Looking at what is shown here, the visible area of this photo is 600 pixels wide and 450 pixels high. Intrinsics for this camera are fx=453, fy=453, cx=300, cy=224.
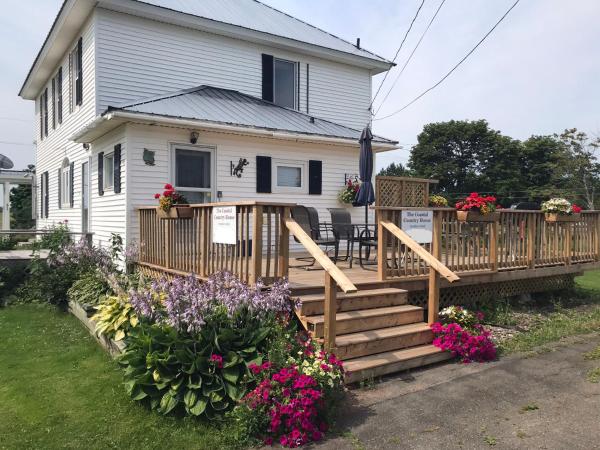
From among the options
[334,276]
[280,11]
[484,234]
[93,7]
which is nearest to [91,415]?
[334,276]

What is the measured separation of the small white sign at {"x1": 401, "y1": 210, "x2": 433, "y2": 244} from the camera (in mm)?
5938

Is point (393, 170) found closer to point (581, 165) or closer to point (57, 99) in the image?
point (581, 165)

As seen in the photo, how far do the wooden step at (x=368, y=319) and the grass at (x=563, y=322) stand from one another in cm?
129

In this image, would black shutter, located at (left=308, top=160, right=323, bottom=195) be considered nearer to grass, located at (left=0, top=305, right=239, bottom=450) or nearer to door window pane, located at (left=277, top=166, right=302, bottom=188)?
door window pane, located at (left=277, top=166, right=302, bottom=188)

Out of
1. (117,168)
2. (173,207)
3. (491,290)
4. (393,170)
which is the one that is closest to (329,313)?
(173,207)

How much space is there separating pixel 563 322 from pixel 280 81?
8.44 meters

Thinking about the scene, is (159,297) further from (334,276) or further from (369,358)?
(369,358)

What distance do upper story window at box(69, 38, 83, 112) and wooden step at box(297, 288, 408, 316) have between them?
8.43m

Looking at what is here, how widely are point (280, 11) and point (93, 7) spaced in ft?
19.4

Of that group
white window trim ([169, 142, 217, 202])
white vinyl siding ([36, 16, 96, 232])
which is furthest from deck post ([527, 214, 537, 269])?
white vinyl siding ([36, 16, 96, 232])

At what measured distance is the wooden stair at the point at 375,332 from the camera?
450cm

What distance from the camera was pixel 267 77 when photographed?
11.5m

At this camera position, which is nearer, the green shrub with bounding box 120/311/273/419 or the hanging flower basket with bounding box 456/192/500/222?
the green shrub with bounding box 120/311/273/419

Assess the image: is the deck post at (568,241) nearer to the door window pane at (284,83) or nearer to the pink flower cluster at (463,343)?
the pink flower cluster at (463,343)
